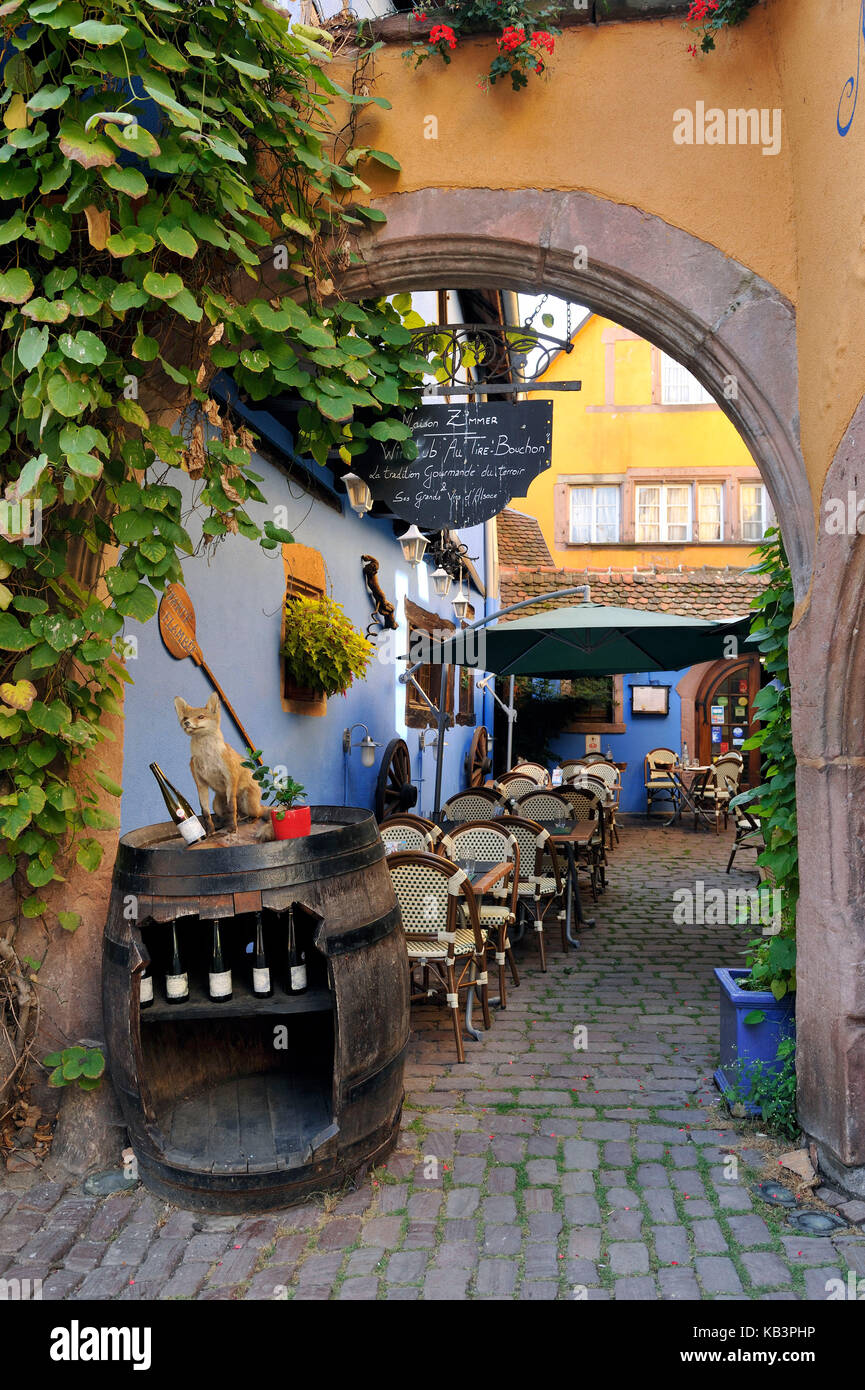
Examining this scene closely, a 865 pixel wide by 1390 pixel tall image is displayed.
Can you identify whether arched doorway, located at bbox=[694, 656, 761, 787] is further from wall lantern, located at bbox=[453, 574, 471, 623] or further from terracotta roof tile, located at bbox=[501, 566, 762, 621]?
wall lantern, located at bbox=[453, 574, 471, 623]

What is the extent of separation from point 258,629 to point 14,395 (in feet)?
8.62

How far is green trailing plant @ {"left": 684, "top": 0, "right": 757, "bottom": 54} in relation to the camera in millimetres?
3303

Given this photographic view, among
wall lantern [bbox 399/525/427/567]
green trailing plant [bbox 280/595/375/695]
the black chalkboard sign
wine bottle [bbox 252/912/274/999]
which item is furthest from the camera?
wall lantern [bbox 399/525/427/567]

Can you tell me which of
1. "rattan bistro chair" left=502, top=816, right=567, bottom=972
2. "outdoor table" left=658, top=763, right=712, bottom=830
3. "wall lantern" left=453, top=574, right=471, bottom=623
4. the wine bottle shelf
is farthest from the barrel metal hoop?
"outdoor table" left=658, top=763, right=712, bottom=830

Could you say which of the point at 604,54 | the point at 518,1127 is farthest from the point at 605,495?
the point at 518,1127

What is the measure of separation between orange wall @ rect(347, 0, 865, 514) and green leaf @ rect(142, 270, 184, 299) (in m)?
1.24

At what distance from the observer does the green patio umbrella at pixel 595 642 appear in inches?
269

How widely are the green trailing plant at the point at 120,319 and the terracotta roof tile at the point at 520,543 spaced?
12002 mm

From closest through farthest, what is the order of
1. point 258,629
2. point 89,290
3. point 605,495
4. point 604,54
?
point 89,290
point 604,54
point 258,629
point 605,495

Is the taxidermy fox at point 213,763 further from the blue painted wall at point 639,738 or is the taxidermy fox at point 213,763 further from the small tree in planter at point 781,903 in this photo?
the blue painted wall at point 639,738

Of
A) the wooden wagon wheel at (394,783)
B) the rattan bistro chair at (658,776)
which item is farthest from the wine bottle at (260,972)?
the rattan bistro chair at (658,776)

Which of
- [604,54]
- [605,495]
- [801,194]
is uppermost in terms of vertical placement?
[605,495]

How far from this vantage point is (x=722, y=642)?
23.7 feet
